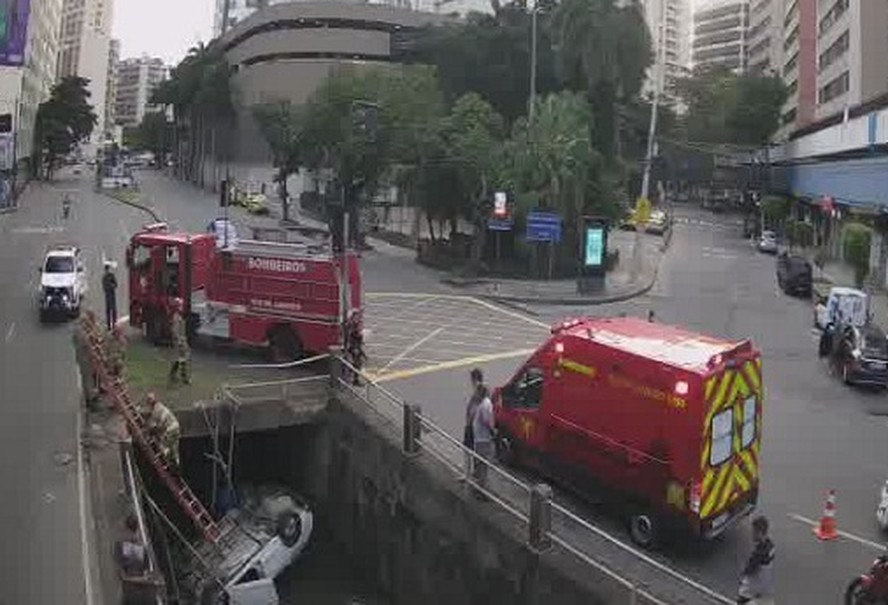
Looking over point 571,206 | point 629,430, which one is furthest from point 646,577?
point 571,206

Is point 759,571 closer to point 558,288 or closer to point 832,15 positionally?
point 558,288

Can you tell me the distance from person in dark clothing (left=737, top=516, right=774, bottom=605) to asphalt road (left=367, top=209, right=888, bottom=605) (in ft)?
3.39

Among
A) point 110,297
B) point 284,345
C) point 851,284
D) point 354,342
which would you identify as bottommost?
point 284,345

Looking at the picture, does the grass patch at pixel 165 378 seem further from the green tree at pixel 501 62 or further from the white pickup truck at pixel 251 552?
the green tree at pixel 501 62

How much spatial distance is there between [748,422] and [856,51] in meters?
60.0

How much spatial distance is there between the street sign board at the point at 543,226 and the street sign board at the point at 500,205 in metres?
1.10

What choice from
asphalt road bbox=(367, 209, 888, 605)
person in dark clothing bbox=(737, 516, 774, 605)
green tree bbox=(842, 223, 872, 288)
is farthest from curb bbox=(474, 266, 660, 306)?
person in dark clothing bbox=(737, 516, 774, 605)

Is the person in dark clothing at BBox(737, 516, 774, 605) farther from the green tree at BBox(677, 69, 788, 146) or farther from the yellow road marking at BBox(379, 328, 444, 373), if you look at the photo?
the green tree at BBox(677, 69, 788, 146)

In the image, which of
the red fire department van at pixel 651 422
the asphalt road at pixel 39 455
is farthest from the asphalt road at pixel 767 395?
the asphalt road at pixel 39 455

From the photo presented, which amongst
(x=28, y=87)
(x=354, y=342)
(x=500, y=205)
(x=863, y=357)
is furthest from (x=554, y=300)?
(x=28, y=87)

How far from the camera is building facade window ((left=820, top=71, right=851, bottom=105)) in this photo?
72.3 m

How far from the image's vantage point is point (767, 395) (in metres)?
24.9

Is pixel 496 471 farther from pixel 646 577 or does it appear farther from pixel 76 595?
pixel 76 595

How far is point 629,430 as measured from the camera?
1394 centimetres
